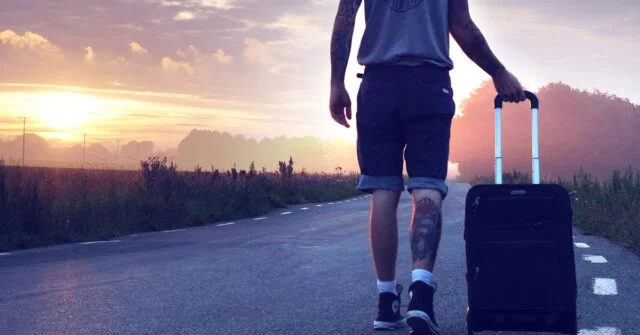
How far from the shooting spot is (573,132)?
76.8 meters

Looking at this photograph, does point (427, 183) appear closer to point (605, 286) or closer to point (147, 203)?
point (605, 286)

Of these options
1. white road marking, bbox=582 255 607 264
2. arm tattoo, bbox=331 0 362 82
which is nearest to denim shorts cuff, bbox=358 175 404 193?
arm tattoo, bbox=331 0 362 82

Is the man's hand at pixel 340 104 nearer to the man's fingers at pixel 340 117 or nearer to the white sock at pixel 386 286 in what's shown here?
the man's fingers at pixel 340 117

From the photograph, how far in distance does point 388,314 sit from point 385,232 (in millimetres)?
437

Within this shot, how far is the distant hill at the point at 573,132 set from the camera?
76.5 m

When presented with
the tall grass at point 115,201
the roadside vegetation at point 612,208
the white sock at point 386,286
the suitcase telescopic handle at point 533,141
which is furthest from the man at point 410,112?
the tall grass at point 115,201

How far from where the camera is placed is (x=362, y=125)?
4113 millimetres

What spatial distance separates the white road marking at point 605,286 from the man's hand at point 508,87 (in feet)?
6.69

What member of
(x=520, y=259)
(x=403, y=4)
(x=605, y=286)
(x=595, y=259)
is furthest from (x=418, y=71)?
(x=595, y=259)

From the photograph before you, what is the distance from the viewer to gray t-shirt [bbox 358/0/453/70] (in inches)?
161

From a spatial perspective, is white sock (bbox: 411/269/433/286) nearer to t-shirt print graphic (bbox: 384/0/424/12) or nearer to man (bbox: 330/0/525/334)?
man (bbox: 330/0/525/334)

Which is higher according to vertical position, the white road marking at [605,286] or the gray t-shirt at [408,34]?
the gray t-shirt at [408,34]

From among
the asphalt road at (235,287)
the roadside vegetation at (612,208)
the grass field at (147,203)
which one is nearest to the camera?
the asphalt road at (235,287)

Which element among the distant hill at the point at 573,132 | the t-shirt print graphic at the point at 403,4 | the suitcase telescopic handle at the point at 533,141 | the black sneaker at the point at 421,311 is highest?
the distant hill at the point at 573,132
